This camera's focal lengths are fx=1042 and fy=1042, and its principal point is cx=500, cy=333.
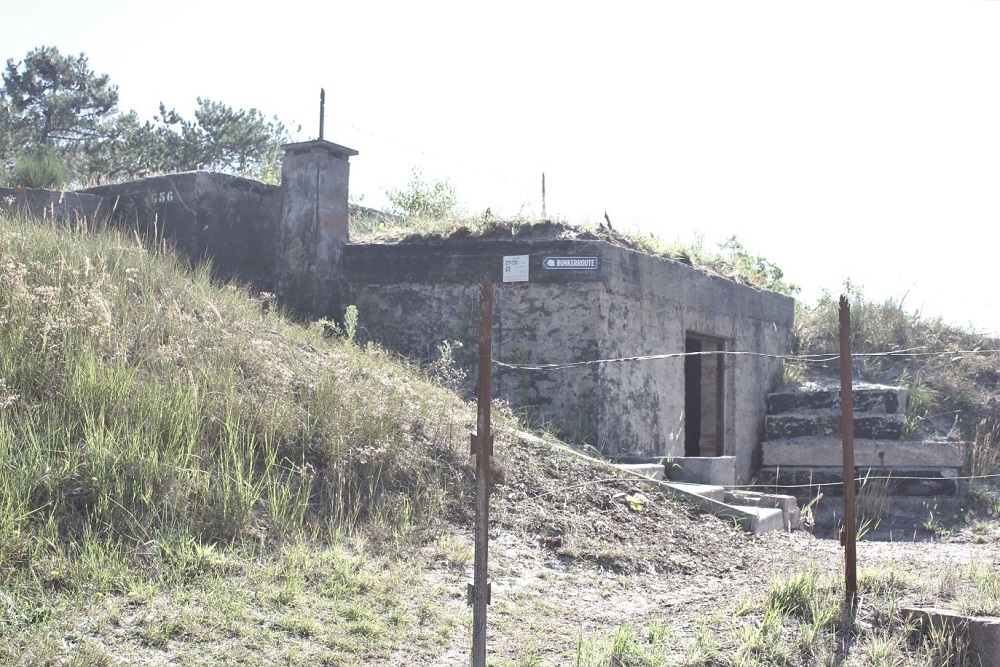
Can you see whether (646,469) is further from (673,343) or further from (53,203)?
(53,203)

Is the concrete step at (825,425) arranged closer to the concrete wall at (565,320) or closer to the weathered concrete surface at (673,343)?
the weathered concrete surface at (673,343)

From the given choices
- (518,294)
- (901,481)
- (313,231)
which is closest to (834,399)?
(901,481)

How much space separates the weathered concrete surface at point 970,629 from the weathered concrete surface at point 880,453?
608 centimetres

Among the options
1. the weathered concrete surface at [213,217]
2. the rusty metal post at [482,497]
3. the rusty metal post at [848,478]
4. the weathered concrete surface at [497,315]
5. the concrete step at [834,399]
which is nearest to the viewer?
the rusty metal post at [482,497]

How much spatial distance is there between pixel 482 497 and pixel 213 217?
25.4 ft

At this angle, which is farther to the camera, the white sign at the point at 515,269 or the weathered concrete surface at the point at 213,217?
the weathered concrete surface at the point at 213,217

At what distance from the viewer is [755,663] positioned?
5.31 m

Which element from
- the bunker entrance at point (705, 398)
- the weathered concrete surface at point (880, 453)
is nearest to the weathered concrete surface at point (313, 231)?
the bunker entrance at point (705, 398)

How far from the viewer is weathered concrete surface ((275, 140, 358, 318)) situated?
443 inches

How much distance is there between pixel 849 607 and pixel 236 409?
3.99 m

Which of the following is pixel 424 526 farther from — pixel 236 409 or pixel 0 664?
pixel 0 664

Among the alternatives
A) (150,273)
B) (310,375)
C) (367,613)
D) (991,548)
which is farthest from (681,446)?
(367,613)

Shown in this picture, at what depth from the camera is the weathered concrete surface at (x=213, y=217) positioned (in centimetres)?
1151

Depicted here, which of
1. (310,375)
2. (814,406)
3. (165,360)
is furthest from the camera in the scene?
(814,406)
